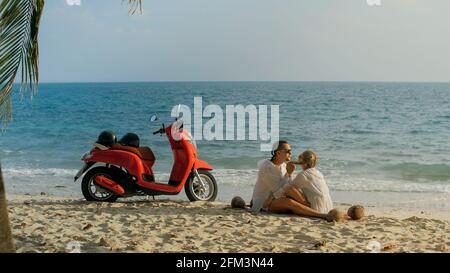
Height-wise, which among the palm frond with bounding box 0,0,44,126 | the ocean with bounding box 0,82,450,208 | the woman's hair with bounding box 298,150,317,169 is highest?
the palm frond with bounding box 0,0,44,126

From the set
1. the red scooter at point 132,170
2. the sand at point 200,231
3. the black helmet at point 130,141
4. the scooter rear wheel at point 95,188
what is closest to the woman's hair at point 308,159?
the sand at point 200,231

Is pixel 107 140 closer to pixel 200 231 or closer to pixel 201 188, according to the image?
pixel 201 188

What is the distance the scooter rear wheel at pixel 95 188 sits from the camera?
24.6ft

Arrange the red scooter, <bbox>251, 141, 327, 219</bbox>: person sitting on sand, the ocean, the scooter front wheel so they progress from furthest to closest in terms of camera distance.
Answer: the ocean, the scooter front wheel, the red scooter, <bbox>251, 141, 327, 219</bbox>: person sitting on sand

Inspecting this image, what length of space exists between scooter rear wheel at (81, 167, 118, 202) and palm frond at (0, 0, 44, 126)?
2.13 meters

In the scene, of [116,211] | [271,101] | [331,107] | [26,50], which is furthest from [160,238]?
[271,101]

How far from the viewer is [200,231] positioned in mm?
5812

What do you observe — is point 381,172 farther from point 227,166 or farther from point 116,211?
point 116,211

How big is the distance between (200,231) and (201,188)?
1.94 m

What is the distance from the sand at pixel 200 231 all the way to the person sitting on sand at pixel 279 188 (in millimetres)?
135

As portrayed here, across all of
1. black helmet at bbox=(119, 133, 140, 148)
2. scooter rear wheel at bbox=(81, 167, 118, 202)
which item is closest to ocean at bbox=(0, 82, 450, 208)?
scooter rear wheel at bbox=(81, 167, 118, 202)

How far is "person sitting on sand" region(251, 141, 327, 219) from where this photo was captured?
6605mm

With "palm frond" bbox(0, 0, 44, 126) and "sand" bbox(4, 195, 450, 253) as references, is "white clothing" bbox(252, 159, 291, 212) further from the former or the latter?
"palm frond" bbox(0, 0, 44, 126)
